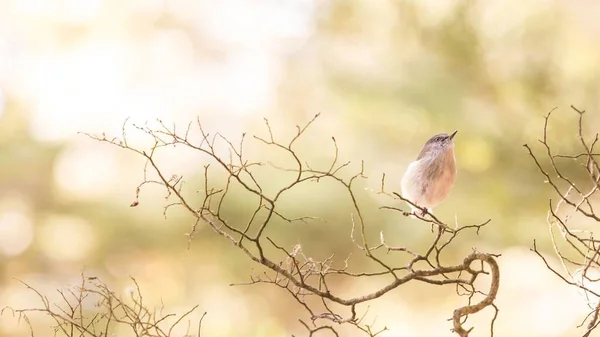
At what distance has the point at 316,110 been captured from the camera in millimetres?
1582

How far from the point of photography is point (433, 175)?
2.70 feet

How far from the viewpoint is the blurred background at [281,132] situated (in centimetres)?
142

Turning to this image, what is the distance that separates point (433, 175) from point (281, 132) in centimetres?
77

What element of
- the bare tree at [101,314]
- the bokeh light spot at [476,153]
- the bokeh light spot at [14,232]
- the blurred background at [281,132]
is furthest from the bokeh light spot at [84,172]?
the bokeh light spot at [476,153]

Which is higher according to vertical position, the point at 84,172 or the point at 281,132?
the point at 281,132

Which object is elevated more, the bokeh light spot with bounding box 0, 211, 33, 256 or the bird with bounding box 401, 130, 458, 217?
the bokeh light spot with bounding box 0, 211, 33, 256

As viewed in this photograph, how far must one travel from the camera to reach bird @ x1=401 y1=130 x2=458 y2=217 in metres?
0.82

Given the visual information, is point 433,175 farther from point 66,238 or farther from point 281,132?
point 66,238

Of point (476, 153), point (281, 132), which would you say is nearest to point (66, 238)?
point (281, 132)

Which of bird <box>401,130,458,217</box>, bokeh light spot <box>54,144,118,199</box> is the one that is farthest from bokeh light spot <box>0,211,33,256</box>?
bird <box>401,130,458,217</box>

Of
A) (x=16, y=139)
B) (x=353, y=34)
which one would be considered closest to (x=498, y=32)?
(x=353, y=34)

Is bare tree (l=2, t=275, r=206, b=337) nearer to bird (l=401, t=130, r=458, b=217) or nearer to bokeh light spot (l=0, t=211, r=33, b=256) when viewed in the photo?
bokeh light spot (l=0, t=211, r=33, b=256)

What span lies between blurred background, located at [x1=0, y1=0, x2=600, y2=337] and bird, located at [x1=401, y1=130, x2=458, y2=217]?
0.57 m

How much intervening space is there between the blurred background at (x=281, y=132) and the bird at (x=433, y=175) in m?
0.57
